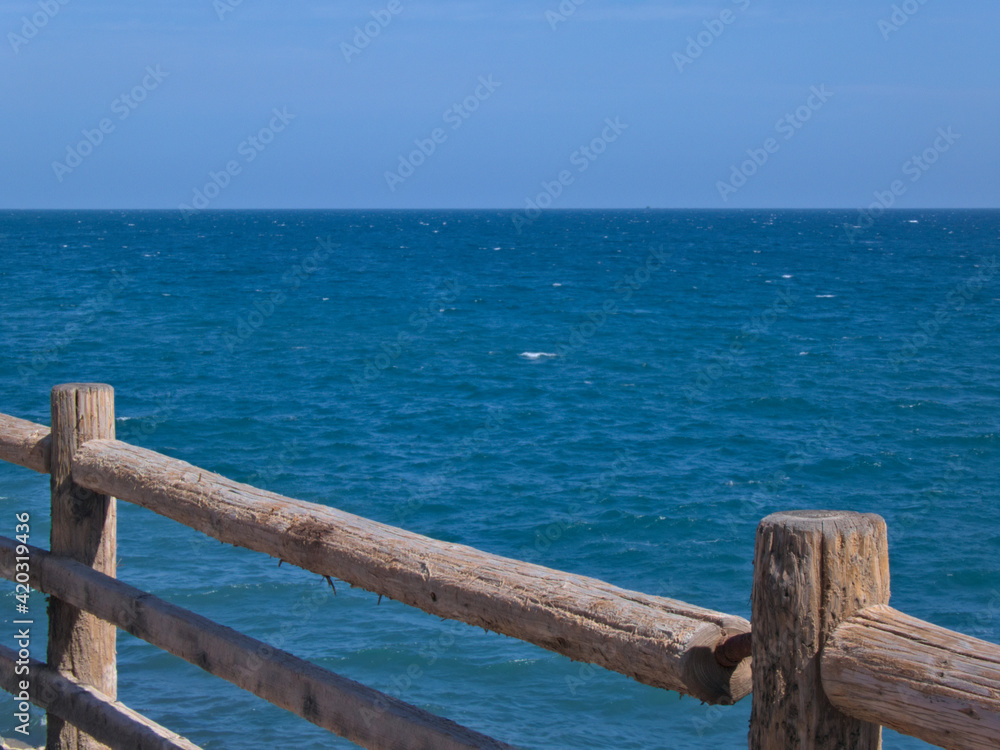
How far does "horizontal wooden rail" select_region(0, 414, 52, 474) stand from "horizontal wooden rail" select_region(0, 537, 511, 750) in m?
0.32

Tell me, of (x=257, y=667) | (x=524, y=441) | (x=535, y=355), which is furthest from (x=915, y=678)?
(x=535, y=355)

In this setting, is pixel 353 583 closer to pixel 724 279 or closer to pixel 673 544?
pixel 673 544

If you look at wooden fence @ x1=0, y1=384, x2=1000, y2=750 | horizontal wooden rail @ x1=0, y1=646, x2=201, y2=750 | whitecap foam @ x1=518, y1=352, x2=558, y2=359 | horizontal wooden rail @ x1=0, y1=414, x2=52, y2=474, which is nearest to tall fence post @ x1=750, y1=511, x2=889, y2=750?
wooden fence @ x1=0, y1=384, x2=1000, y2=750

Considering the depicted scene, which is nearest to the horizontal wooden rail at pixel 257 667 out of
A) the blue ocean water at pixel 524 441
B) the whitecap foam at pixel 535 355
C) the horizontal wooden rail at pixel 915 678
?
the horizontal wooden rail at pixel 915 678

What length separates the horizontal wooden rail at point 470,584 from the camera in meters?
2.01

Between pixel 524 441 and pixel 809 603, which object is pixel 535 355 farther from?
pixel 809 603

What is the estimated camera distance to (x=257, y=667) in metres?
2.85

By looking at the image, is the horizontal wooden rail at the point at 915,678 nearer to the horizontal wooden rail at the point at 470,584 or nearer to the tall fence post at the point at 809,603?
the tall fence post at the point at 809,603

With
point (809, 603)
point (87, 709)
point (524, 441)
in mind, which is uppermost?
point (809, 603)

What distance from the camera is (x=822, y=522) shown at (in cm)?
184

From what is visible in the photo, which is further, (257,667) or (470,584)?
(257,667)

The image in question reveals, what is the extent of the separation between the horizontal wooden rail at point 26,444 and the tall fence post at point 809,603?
2.78 metres

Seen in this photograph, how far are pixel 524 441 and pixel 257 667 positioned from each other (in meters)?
15.9

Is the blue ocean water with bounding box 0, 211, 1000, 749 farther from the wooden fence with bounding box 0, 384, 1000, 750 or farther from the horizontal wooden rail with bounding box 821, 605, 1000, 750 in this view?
the horizontal wooden rail with bounding box 821, 605, 1000, 750
